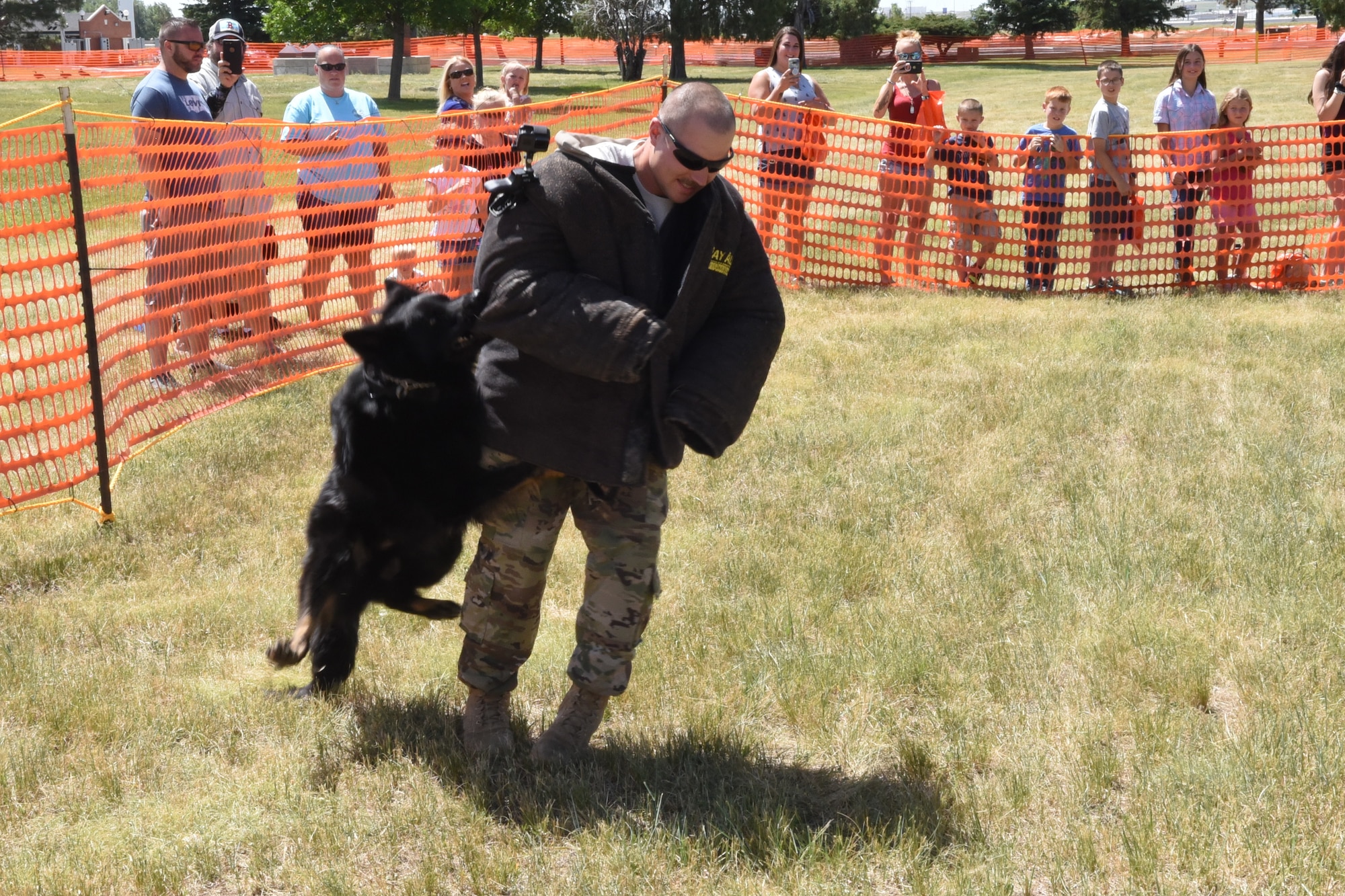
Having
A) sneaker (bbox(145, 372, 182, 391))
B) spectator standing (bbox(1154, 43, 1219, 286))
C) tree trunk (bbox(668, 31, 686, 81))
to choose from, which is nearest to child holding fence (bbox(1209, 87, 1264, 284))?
spectator standing (bbox(1154, 43, 1219, 286))

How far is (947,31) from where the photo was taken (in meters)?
58.1

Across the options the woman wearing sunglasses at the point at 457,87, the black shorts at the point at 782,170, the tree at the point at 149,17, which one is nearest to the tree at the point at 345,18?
the black shorts at the point at 782,170

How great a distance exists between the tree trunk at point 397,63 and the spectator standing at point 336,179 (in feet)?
Answer: 100

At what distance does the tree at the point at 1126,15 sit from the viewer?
56.1m

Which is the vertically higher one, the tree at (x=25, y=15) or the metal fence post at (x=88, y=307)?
the tree at (x=25, y=15)

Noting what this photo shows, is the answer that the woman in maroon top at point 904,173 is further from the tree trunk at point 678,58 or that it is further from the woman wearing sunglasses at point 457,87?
the tree trunk at point 678,58

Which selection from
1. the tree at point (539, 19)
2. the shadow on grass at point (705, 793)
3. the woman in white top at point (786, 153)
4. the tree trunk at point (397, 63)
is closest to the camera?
the shadow on grass at point (705, 793)

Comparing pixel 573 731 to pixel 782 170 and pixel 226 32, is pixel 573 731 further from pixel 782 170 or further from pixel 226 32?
pixel 782 170

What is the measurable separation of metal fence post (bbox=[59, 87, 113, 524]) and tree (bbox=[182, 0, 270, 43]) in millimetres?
59631

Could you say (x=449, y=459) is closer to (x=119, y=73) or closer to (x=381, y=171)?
(x=381, y=171)

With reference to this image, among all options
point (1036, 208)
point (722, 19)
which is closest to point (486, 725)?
point (1036, 208)

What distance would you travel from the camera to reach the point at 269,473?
20.0 feet

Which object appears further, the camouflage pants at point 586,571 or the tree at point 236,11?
the tree at point 236,11

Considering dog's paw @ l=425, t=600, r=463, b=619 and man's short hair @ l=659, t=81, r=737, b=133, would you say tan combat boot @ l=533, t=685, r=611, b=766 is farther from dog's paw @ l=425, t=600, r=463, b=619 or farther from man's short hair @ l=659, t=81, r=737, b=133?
man's short hair @ l=659, t=81, r=737, b=133
